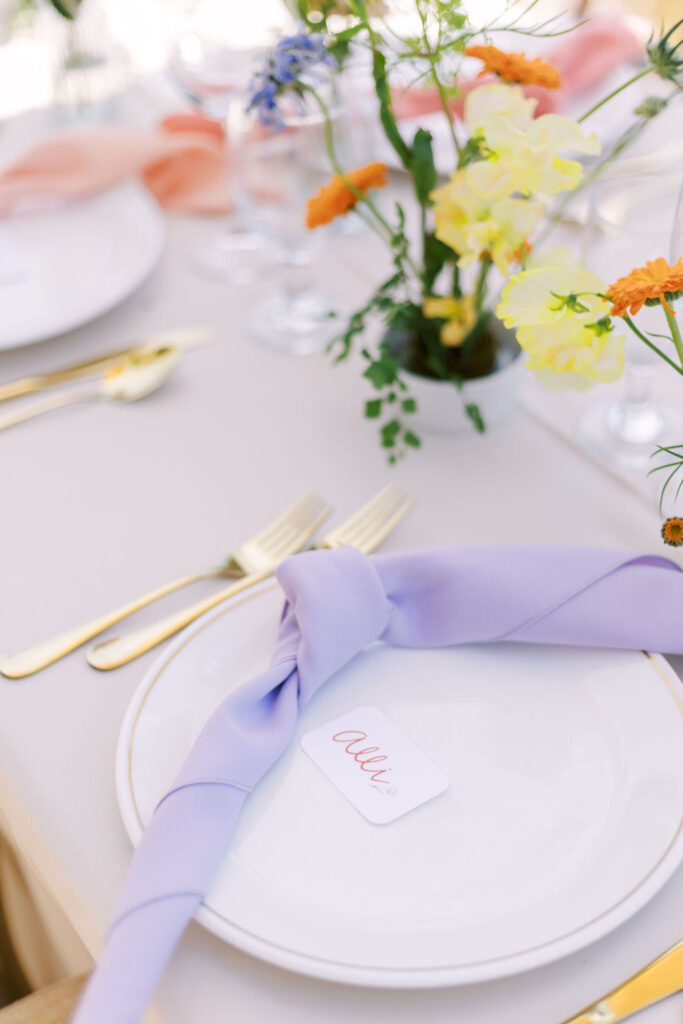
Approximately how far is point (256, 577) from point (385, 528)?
107 mm

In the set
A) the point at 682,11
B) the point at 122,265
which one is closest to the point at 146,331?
the point at 122,265

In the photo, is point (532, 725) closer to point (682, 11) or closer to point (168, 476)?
point (168, 476)

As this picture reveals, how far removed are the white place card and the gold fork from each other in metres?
0.14

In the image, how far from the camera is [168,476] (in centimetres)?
80

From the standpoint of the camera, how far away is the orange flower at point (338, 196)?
0.73 m

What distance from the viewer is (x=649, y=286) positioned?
509mm

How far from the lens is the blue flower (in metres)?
0.78

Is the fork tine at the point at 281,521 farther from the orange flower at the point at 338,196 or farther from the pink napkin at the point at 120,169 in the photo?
the pink napkin at the point at 120,169

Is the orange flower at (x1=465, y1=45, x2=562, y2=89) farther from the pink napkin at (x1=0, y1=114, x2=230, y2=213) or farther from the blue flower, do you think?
the pink napkin at (x1=0, y1=114, x2=230, y2=213)

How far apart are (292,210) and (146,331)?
0.19 meters

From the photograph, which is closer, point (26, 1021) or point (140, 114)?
point (26, 1021)

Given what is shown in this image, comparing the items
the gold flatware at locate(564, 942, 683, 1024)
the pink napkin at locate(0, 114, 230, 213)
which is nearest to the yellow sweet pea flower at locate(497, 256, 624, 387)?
the gold flatware at locate(564, 942, 683, 1024)

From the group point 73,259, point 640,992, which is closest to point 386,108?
point 73,259

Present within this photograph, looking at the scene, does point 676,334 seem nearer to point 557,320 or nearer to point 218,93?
point 557,320
